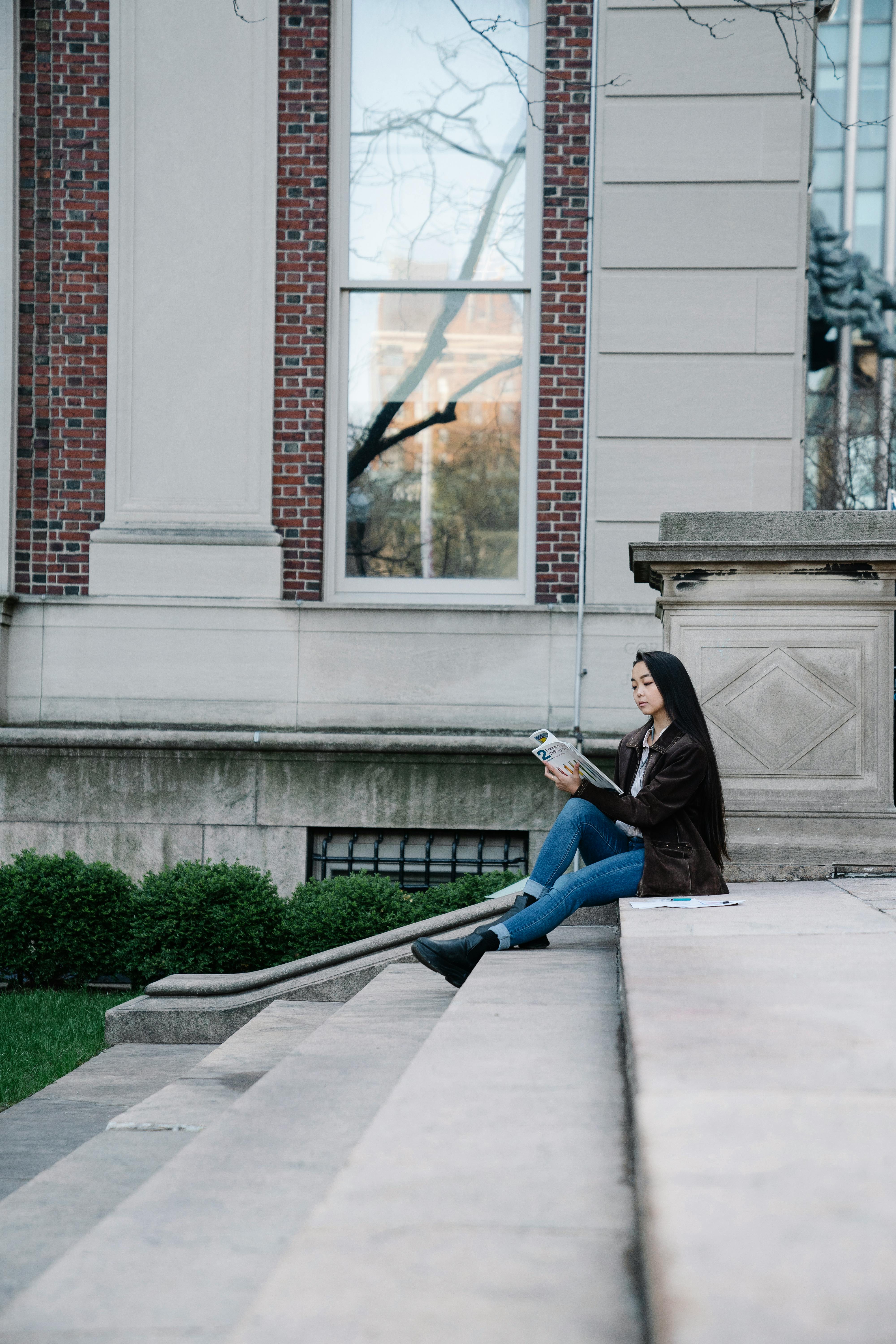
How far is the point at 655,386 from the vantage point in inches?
332

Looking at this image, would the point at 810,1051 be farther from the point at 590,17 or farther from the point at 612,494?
the point at 590,17

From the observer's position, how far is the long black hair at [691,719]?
16.3 feet

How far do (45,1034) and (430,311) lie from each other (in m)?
5.78

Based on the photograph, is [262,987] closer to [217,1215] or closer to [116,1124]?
[116,1124]

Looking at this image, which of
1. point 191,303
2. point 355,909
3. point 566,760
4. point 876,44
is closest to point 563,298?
point 191,303

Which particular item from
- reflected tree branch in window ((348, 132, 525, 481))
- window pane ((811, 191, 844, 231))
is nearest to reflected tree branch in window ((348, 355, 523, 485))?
reflected tree branch in window ((348, 132, 525, 481))

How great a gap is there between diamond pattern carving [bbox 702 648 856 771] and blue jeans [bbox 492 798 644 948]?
80 cm

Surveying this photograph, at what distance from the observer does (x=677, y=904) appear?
473cm

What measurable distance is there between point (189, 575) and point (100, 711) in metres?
1.18

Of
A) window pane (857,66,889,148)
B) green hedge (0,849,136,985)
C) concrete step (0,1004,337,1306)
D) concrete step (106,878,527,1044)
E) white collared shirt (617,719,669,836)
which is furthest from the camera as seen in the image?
window pane (857,66,889,148)

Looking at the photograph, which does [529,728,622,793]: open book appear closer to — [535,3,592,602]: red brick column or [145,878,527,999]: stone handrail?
[145,878,527,999]: stone handrail

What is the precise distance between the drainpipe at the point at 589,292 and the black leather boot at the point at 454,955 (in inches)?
157

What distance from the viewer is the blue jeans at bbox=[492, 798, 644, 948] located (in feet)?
16.2

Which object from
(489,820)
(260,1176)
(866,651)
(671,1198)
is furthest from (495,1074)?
(489,820)
